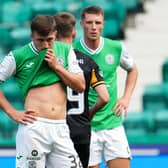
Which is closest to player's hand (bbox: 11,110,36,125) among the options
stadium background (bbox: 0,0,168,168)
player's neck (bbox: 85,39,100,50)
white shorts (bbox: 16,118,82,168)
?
white shorts (bbox: 16,118,82,168)

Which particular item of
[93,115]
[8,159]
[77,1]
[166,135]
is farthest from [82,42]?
[77,1]

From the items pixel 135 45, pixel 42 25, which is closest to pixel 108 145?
pixel 42 25

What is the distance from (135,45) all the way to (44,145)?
7.42m

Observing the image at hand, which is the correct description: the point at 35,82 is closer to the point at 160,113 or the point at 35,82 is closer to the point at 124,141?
the point at 124,141

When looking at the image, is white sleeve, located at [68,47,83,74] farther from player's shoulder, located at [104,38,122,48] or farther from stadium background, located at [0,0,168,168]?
stadium background, located at [0,0,168,168]

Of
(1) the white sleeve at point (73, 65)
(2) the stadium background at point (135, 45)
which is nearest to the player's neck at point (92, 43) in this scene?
(1) the white sleeve at point (73, 65)

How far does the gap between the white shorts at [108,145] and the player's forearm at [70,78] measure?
121 centimetres

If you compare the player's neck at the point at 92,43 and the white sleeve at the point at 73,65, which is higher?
the player's neck at the point at 92,43

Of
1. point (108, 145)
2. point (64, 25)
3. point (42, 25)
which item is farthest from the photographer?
point (108, 145)

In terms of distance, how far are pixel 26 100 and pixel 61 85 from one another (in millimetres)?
218

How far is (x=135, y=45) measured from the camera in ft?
37.7

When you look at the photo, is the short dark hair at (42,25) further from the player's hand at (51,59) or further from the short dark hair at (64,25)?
the short dark hair at (64,25)

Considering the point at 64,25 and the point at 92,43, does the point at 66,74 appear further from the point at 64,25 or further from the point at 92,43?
the point at 92,43

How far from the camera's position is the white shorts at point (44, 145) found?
418 centimetres
